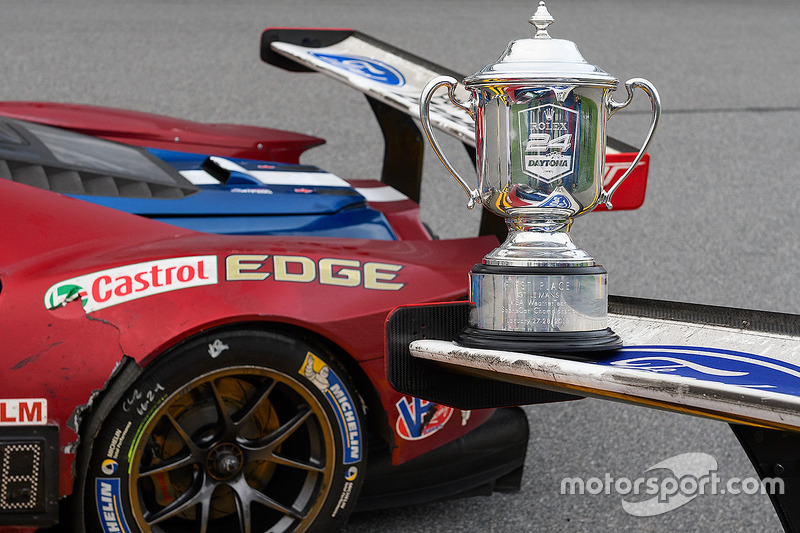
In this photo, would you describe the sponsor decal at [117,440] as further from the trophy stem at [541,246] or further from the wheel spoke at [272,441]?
the trophy stem at [541,246]

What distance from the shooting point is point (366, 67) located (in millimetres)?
3158

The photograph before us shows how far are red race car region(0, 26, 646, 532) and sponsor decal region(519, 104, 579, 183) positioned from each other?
0.62 metres

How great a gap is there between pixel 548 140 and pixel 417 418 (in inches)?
39.3

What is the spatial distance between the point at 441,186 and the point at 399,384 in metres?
4.64

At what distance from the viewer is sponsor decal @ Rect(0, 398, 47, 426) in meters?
2.27

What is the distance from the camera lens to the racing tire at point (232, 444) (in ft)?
7.73

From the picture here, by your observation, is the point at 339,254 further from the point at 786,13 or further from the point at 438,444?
the point at 786,13

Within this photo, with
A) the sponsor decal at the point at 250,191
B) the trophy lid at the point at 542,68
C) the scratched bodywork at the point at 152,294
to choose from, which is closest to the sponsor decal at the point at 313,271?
the scratched bodywork at the point at 152,294

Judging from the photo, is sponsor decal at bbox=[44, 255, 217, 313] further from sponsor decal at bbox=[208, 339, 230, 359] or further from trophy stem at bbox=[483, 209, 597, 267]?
trophy stem at bbox=[483, 209, 597, 267]

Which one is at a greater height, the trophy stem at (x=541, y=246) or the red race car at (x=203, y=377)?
the trophy stem at (x=541, y=246)

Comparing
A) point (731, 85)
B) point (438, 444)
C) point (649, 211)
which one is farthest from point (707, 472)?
point (731, 85)

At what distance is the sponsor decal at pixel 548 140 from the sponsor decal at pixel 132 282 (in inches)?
35.9

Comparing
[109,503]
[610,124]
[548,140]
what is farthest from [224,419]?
[610,124]

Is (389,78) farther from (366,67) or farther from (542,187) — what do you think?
(542,187)
